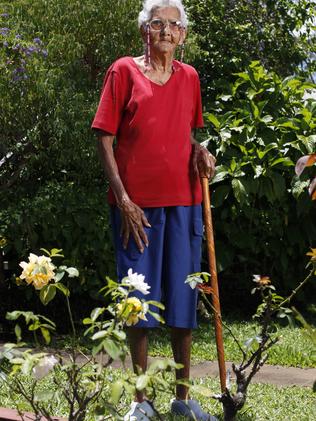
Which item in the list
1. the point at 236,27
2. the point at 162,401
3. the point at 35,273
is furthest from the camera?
the point at 236,27

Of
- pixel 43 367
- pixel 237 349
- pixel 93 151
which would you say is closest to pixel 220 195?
pixel 93 151

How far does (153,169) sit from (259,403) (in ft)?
4.57

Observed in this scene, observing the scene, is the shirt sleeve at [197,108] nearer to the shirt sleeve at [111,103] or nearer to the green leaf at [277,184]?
the shirt sleeve at [111,103]

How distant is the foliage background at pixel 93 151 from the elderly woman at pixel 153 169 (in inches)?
87.6

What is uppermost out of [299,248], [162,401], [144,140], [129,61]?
[129,61]

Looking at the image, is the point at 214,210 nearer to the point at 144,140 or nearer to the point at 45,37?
the point at 45,37

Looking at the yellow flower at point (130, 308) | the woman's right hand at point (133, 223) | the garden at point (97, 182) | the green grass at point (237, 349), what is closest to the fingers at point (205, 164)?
the woman's right hand at point (133, 223)

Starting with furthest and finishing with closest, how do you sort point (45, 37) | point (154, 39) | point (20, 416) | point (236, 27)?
point (236, 27)
point (45, 37)
point (154, 39)
point (20, 416)

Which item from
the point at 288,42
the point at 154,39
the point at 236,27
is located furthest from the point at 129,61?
the point at 288,42

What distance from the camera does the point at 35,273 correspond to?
2.73 metres

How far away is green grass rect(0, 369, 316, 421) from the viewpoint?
3836mm

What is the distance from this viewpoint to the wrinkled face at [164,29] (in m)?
3.44

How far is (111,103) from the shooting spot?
3.45 meters

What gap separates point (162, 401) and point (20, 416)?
1.21 metres
